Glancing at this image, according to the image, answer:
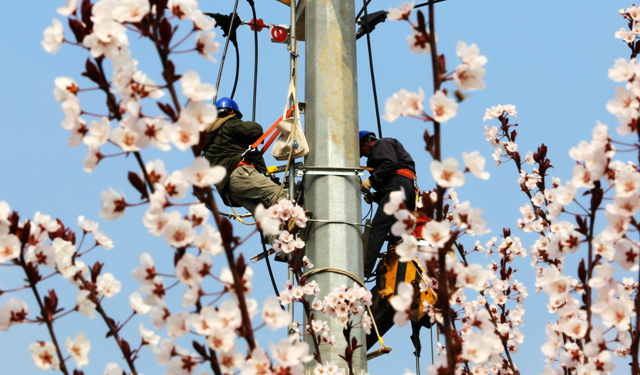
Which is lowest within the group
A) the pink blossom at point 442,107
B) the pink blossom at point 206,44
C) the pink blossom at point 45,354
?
the pink blossom at point 45,354

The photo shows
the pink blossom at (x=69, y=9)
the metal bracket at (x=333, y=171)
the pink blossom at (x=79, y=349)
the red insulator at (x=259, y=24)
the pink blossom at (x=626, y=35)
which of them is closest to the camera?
the pink blossom at (x=69, y=9)

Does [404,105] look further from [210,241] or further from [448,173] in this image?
[210,241]

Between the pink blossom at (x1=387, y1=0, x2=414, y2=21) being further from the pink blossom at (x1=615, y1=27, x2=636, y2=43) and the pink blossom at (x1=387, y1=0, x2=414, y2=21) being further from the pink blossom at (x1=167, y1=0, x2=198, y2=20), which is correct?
the pink blossom at (x1=615, y1=27, x2=636, y2=43)

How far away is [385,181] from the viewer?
5941mm

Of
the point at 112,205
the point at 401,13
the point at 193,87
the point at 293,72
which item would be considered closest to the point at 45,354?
the point at 112,205

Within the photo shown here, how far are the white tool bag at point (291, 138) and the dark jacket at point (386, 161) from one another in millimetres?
1263

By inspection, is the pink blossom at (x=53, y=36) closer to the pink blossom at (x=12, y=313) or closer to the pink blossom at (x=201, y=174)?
the pink blossom at (x=201, y=174)

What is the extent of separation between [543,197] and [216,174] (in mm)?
3384

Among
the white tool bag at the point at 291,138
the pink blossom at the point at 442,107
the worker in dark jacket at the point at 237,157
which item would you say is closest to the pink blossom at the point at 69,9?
the pink blossom at the point at 442,107

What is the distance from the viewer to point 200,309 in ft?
Result: 6.56

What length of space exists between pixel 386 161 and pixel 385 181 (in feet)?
0.61

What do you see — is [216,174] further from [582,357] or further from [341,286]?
[341,286]

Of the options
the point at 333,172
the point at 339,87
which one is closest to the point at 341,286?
the point at 333,172

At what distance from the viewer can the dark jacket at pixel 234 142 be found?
6.20m
